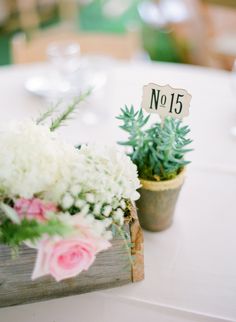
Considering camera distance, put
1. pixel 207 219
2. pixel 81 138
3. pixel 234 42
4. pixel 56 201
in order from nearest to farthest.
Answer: pixel 56 201 → pixel 207 219 → pixel 81 138 → pixel 234 42

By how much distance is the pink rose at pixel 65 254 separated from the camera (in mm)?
634

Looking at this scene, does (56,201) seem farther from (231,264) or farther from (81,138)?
(81,138)

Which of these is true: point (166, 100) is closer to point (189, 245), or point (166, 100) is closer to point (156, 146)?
point (156, 146)

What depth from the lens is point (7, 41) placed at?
3650 mm

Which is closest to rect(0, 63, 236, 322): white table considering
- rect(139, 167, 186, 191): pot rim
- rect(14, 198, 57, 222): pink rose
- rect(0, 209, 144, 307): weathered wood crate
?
rect(0, 209, 144, 307): weathered wood crate

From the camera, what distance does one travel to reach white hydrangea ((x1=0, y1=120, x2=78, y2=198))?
64 centimetres

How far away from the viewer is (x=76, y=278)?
785 mm

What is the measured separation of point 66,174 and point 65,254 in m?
0.13

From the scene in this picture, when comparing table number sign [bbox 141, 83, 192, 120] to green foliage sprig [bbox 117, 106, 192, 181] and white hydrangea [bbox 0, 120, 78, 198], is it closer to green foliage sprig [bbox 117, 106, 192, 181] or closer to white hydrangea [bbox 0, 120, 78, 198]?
green foliage sprig [bbox 117, 106, 192, 181]

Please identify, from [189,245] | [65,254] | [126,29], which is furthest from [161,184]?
[126,29]

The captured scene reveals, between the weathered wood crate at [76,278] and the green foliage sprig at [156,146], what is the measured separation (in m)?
0.14

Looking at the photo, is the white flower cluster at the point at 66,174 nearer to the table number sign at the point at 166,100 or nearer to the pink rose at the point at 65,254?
the pink rose at the point at 65,254

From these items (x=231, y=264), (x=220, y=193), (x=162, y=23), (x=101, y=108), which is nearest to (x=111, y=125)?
(x=101, y=108)

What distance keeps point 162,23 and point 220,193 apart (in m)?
2.77
